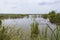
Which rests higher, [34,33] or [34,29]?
[34,29]

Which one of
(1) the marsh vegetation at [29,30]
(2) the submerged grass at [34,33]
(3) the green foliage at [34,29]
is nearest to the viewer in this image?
(2) the submerged grass at [34,33]

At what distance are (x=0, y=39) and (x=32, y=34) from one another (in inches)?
105

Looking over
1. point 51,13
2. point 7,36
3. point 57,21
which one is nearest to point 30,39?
point 7,36

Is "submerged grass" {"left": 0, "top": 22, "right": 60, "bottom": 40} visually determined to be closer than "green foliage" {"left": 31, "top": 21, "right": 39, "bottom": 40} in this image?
Yes

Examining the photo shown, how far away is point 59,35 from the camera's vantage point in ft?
10.8

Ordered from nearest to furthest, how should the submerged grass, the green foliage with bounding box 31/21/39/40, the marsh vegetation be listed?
the submerged grass, the marsh vegetation, the green foliage with bounding box 31/21/39/40

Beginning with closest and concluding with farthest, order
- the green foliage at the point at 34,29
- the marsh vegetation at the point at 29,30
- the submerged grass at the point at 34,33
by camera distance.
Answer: the submerged grass at the point at 34,33, the marsh vegetation at the point at 29,30, the green foliage at the point at 34,29

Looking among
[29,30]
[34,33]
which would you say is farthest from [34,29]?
[29,30]

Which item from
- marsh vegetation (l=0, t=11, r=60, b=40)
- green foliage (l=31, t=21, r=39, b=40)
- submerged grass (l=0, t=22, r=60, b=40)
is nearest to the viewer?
submerged grass (l=0, t=22, r=60, b=40)

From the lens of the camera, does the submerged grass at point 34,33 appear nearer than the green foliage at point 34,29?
Yes

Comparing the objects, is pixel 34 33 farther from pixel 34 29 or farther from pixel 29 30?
pixel 29 30

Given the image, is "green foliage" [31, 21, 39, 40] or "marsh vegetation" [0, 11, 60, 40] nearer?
"marsh vegetation" [0, 11, 60, 40]

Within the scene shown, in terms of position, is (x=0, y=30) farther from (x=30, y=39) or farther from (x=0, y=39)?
(x=30, y=39)

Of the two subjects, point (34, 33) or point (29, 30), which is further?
point (29, 30)
